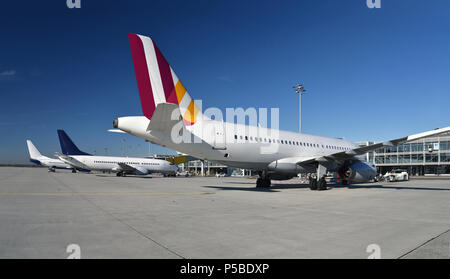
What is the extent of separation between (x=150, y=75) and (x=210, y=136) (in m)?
3.94

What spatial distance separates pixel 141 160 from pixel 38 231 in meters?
38.1

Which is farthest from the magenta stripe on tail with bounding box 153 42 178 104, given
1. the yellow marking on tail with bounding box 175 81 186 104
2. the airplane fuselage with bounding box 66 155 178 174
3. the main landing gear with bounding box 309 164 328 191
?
the airplane fuselage with bounding box 66 155 178 174

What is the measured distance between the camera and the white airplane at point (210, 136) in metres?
11.5

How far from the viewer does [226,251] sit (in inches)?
156

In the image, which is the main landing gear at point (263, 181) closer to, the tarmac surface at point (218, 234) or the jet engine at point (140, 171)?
the tarmac surface at point (218, 234)

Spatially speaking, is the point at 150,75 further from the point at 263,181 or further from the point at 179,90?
the point at 263,181

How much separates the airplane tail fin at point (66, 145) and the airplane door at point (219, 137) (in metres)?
35.4

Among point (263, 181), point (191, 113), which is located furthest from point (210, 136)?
point (263, 181)

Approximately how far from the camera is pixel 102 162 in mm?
39969

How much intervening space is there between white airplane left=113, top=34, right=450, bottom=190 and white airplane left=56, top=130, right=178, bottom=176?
89.1ft

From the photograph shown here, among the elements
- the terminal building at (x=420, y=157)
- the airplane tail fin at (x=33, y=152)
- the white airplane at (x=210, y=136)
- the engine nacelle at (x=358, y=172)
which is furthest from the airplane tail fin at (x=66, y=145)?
the terminal building at (x=420, y=157)

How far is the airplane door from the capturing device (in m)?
13.5

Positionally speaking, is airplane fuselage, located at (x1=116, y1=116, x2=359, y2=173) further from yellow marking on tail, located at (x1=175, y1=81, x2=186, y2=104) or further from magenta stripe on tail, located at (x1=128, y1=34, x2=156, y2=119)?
yellow marking on tail, located at (x1=175, y1=81, x2=186, y2=104)
